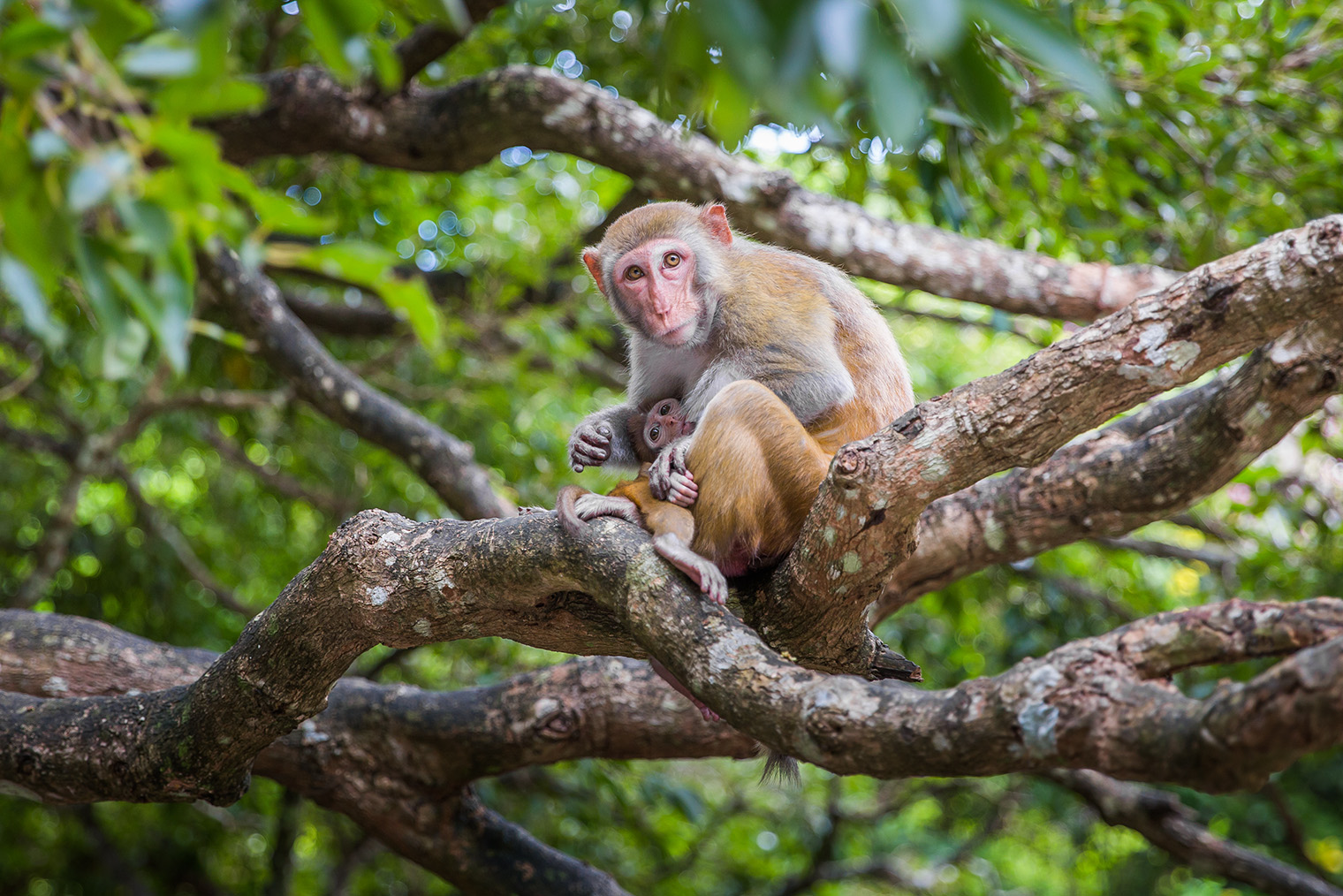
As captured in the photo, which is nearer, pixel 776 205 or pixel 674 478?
pixel 674 478

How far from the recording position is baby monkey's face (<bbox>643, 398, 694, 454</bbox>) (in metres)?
4.41

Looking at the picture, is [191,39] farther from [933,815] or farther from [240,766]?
[933,815]

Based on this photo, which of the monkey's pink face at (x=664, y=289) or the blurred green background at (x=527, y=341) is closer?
the blurred green background at (x=527, y=341)

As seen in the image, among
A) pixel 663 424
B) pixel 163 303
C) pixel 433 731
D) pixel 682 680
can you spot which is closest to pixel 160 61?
pixel 163 303

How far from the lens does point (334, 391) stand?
6.04 m

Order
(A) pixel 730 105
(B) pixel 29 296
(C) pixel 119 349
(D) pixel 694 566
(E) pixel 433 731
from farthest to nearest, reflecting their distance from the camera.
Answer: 1. (E) pixel 433 731
2. (D) pixel 694 566
3. (C) pixel 119 349
4. (B) pixel 29 296
5. (A) pixel 730 105

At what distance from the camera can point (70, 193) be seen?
159 centimetres

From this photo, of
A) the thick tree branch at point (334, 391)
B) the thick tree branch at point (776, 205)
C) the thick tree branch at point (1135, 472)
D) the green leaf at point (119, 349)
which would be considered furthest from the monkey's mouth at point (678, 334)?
the green leaf at point (119, 349)

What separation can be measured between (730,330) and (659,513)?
3.75ft

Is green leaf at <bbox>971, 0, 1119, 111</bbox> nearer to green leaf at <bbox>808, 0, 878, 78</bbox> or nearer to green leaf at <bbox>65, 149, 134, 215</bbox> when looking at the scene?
green leaf at <bbox>808, 0, 878, 78</bbox>

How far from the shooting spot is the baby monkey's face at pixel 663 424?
4.41m

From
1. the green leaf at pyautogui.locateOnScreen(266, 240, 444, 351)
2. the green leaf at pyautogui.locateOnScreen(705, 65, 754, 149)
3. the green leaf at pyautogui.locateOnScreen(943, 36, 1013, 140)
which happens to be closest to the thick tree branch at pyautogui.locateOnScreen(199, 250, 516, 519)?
the green leaf at pyautogui.locateOnScreen(266, 240, 444, 351)

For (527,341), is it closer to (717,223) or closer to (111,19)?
(717,223)

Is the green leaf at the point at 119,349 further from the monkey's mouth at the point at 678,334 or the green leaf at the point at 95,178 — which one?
the monkey's mouth at the point at 678,334
